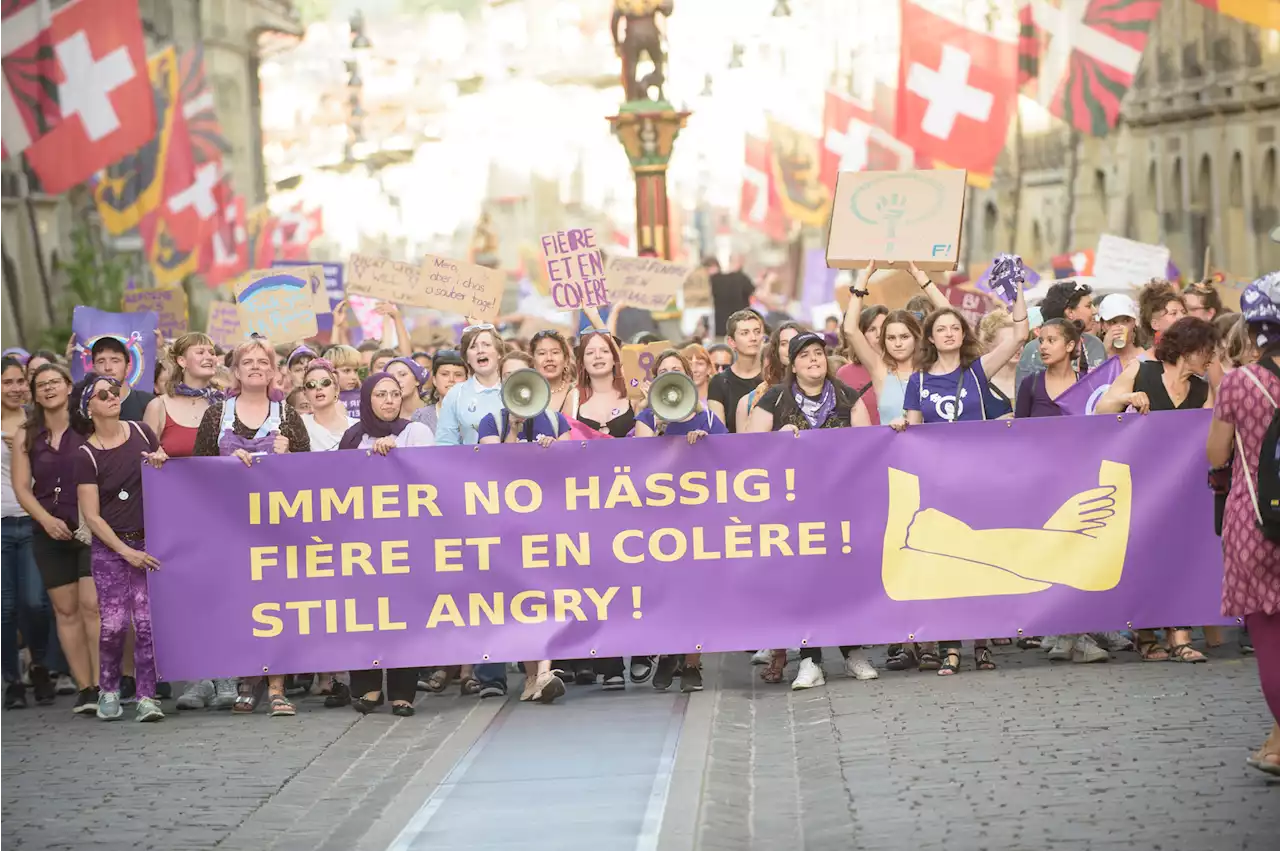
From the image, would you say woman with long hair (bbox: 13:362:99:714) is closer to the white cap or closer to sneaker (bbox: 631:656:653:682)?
sneaker (bbox: 631:656:653:682)

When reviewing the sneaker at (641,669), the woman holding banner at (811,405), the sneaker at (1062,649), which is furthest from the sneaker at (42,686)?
the sneaker at (1062,649)

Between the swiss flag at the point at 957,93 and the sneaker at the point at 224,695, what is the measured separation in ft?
52.3

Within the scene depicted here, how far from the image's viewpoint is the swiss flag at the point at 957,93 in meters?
25.9

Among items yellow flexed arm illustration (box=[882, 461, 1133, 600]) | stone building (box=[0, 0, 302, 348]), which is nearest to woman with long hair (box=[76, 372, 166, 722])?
yellow flexed arm illustration (box=[882, 461, 1133, 600])

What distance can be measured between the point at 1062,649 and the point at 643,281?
8.63 metres

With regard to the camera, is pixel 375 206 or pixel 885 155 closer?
pixel 885 155

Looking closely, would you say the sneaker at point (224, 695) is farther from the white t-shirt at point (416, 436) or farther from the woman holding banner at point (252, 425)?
the white t-shirt at point (416, 436)

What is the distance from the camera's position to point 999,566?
10867 mm

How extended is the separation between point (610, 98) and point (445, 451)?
74.4 meters

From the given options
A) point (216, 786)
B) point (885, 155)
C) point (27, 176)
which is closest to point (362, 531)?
point (216, 786)

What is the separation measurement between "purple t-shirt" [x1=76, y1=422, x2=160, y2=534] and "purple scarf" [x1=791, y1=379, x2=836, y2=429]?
337 centimetres

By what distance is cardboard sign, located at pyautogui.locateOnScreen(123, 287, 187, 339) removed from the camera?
19547 millimetres

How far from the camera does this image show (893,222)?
12.4 meters

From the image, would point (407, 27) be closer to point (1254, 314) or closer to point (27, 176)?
point (27, 176)
